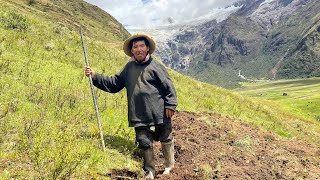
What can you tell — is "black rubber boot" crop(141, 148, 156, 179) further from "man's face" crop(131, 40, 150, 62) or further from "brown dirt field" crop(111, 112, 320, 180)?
"man's face" crop(131, 40, 150, 62)

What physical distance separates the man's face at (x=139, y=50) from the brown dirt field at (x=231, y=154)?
100 inches

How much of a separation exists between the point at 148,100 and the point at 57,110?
10.3 feet

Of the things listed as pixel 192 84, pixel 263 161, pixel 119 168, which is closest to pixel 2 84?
pixel 119 168

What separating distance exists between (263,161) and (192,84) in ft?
47.0

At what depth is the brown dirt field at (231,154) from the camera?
7965 millimetres

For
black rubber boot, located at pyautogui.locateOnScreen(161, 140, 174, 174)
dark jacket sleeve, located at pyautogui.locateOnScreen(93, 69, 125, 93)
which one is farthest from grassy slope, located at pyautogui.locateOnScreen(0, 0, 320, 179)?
dark jacket sleeve, located at pyautogui.locateOnScreen(93, 69, 125, 93)

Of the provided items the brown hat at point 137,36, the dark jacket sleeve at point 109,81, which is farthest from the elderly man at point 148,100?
the dark jacket sleeve at point 109,81

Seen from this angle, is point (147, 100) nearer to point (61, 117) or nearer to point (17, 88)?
point (61, 117)

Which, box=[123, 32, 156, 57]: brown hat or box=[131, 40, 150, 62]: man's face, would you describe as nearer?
box=[131, 40, 150, 62]: man's face

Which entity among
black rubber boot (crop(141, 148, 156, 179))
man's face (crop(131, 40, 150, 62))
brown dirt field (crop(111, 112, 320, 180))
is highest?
man's face (crop(131, 40, 150, 62))

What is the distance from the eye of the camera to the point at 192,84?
23125mm

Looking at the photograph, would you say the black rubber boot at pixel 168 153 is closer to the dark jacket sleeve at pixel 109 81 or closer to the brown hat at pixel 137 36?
the dark jacket sleeve at pixel 109 81

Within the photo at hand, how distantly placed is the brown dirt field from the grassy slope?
1.18 meters

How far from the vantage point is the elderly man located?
23.5 feet
